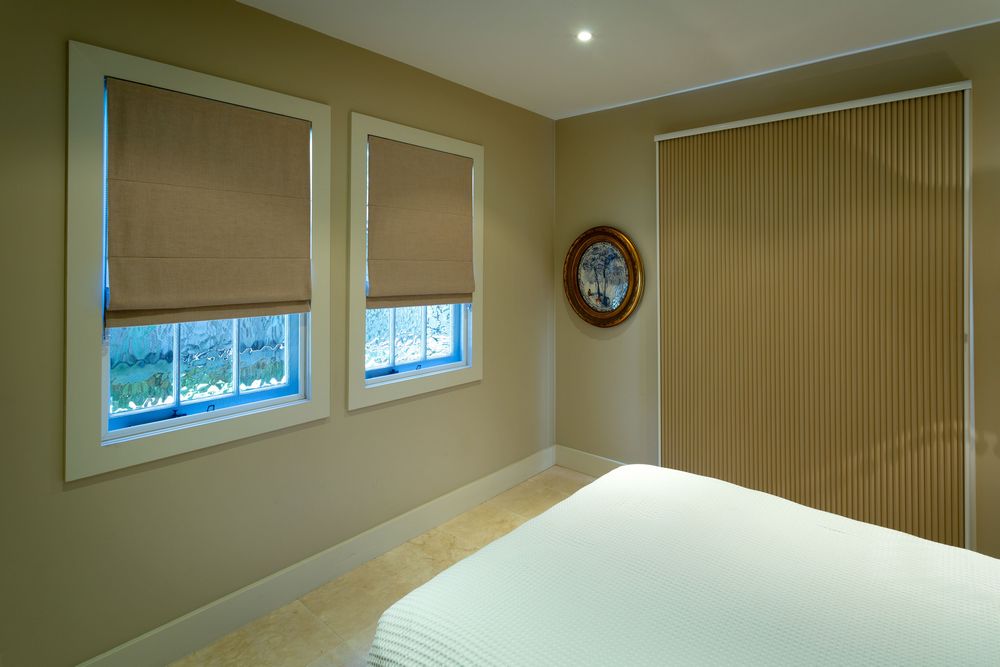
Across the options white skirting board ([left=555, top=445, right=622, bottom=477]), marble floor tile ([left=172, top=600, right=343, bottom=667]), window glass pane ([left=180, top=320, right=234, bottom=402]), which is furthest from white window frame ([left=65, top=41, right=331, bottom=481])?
white skirting board ([left=555, top=445, right=622, bottom=477])

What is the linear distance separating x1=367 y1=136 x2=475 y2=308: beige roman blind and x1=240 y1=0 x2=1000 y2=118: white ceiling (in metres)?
0.51

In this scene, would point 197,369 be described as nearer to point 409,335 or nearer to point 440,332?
point 409,335

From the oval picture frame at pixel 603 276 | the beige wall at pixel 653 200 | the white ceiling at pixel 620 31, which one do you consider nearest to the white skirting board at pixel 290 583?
the beige wall at pixel 653 200

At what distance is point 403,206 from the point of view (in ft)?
9.72

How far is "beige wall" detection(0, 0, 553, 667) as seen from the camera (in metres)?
1.80

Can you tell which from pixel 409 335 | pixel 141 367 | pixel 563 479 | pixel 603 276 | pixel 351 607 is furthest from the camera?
pixel 563 479

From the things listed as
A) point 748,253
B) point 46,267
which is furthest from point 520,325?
point 46,267

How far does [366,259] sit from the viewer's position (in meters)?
2.80

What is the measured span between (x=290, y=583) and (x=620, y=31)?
294 cm

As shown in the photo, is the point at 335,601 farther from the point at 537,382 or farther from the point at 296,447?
the point at 537,382

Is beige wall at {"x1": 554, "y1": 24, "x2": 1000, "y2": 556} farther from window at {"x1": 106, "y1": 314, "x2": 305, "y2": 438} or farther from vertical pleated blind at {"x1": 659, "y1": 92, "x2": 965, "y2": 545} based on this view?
window at {"x1": 106, "y1": 314, "x2": 305, "y2": 438}

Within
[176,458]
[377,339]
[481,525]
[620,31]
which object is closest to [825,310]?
[620,31]

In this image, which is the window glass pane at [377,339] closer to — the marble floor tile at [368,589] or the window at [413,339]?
the window at [413,339]

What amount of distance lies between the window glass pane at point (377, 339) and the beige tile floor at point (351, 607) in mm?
1023
